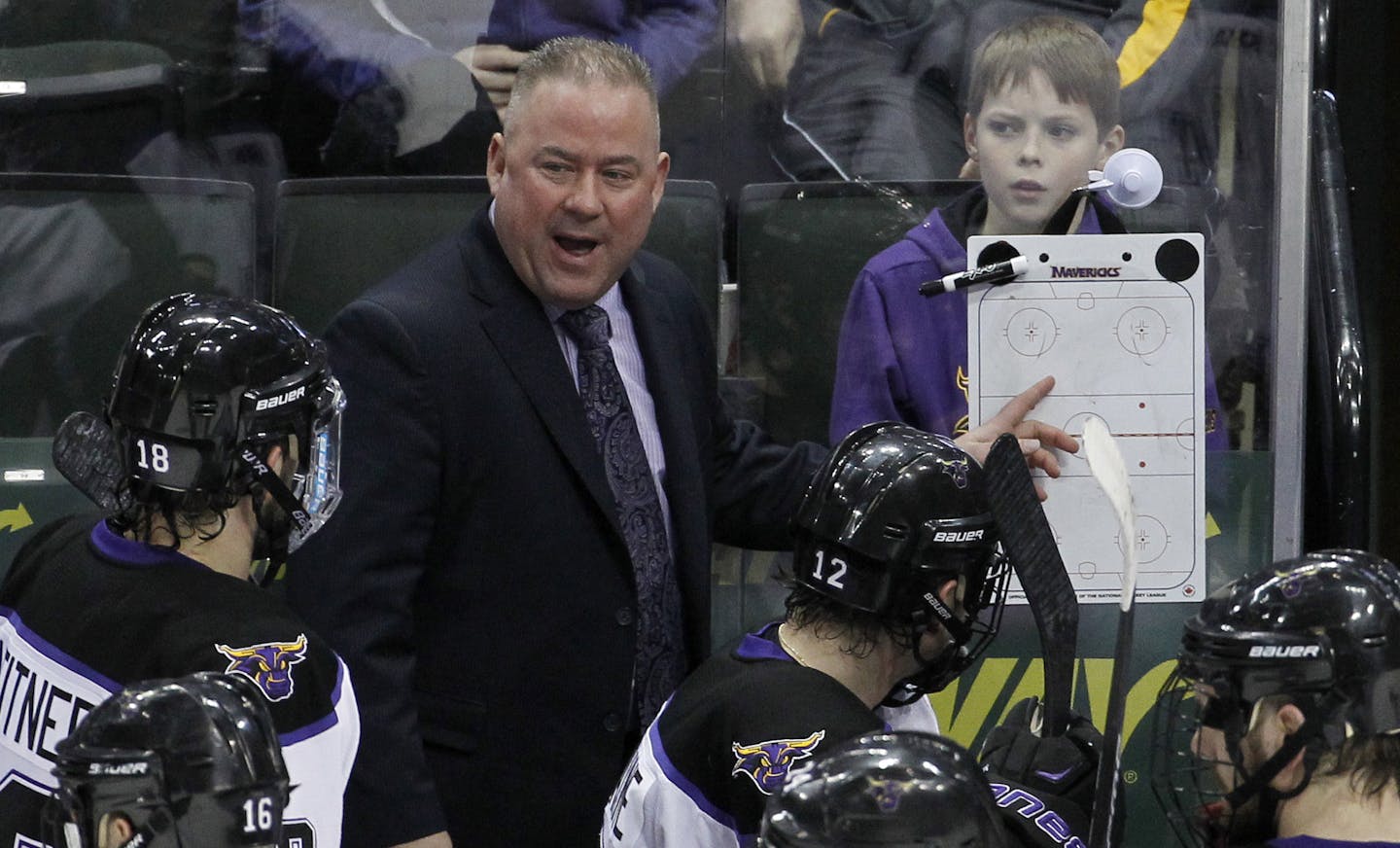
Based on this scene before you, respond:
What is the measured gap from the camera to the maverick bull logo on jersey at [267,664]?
6.98 ft

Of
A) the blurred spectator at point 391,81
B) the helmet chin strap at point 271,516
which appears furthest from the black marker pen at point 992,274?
the helmet chin strap at point 271,516

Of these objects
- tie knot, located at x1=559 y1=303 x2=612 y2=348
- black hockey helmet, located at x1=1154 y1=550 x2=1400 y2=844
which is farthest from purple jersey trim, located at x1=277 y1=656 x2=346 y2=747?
tie knot, located at x1=559 y1=303 x2=612 y2=348

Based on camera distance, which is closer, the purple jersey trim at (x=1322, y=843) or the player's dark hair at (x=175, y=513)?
the purple jersey trim at (x=1322, y=843)

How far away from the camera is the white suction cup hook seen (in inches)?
146

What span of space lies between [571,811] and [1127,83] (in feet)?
5.64

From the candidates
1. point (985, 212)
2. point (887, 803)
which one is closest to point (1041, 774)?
point (887, 803)

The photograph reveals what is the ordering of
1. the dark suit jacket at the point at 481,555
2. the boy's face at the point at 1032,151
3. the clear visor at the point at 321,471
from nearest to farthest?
1. the clear visor at the point at 321,471
2. the dark suit jacket at the point at 481,555
3. the boy's face at the point at 1032,151

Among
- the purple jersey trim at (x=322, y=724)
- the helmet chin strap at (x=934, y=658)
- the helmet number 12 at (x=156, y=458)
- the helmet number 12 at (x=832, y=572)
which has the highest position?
the helmet number 12 at (x=156, y=458)

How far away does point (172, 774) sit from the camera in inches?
65.4

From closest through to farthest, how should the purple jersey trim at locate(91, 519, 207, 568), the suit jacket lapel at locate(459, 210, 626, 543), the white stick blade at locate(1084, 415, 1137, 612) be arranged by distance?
the white stick blade at locate(1084, 415, 1137, 612)
the purple jersey trim at locate(91, 519, 207, 568)
the suit jacket lapel at locate(459, 210, 626, 543)

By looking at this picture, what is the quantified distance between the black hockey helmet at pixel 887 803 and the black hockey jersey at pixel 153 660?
667 mm

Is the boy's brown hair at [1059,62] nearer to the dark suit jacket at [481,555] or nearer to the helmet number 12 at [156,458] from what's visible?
the dark suit jacket at [481,555]

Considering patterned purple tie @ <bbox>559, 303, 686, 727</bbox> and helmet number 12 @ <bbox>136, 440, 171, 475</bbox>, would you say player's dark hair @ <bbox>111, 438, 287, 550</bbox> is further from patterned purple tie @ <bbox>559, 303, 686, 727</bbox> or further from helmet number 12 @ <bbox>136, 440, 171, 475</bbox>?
patterned purple tie @ <bbox>559, 303, 686, 727</bbox>

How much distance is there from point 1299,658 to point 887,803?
559mm
